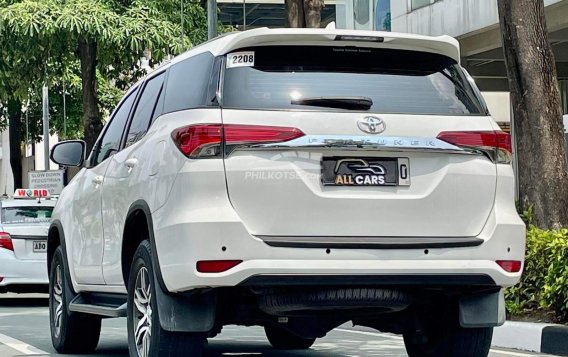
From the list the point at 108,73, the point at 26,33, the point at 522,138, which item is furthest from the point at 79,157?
the point at 108,73

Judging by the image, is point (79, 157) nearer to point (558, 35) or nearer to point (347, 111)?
point (347, 111)

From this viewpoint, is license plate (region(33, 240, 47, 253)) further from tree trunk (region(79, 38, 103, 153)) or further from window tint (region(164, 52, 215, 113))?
tree trunk (region(79, 38, 103, 153))

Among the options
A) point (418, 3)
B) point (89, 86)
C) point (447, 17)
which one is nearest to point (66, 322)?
point (447, 17)

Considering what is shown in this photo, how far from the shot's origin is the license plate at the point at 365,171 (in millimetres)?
6078

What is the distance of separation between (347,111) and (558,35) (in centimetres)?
1605

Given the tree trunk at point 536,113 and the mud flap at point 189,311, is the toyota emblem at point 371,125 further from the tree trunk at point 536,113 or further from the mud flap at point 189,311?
the tree trunk at point 536,113

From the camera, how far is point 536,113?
37.3ft

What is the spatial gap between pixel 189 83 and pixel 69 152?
259 cm

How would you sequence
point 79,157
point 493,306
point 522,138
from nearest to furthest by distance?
point 493,306
point 79,157
point 522,138

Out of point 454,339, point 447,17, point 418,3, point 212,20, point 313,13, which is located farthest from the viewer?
point 418,3

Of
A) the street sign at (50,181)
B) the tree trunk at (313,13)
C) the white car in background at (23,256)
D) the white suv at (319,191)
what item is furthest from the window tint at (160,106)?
the street sign at (50,181)

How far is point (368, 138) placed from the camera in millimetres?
6129

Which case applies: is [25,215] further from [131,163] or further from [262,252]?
[262,252]

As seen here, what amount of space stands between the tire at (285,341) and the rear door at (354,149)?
3.59 m
